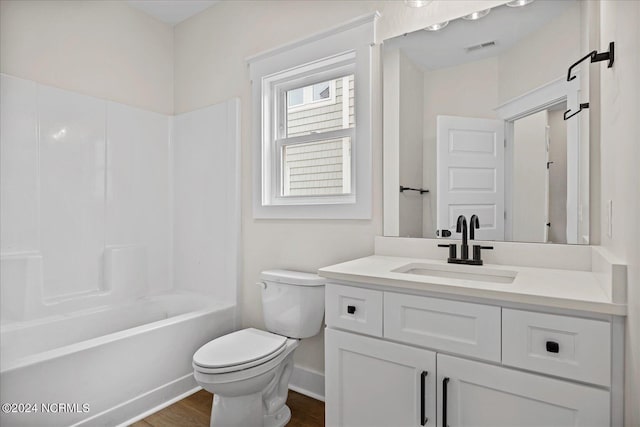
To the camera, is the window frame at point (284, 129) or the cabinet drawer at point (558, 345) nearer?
the cabinet drawer at point (558, 345)

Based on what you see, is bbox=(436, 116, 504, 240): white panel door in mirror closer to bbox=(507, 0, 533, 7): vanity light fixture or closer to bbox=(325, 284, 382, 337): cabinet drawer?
bbox=(507, 0, 533, 7): vanity light fixture

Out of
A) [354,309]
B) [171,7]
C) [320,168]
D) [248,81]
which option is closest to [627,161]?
[354,309]

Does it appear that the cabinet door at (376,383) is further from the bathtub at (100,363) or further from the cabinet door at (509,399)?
the bathtub at (100,363)

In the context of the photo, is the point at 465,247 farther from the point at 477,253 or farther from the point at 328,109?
the point at 328,109

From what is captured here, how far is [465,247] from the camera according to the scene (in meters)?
1.57

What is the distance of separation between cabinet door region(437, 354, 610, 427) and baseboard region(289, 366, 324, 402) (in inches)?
41.9

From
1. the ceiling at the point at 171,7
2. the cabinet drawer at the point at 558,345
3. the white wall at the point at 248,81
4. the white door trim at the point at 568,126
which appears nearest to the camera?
the cabinet drawer at the point at 558,345

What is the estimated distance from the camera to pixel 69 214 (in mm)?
2320

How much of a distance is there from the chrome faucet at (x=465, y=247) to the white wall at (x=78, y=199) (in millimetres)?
2258

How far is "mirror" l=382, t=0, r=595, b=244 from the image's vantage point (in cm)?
145

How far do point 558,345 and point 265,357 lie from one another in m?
1.21

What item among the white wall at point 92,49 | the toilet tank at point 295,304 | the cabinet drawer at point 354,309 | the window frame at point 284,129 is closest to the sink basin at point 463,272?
the cabinet drawer at point 354,309

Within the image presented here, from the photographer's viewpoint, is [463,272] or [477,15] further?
[477,15]

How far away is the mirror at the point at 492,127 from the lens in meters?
1.45
